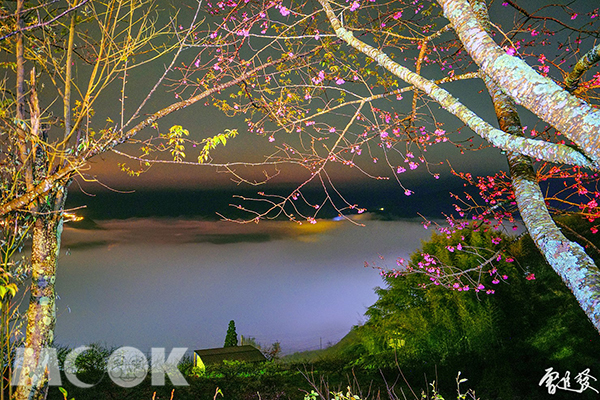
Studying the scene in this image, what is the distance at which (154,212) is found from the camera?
1720cm

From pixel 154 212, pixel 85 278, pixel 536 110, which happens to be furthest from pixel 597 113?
pixel 154 212

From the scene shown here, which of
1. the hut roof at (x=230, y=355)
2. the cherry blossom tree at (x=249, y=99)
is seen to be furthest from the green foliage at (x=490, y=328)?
the cherry blossom tree at (x=249, y=99)

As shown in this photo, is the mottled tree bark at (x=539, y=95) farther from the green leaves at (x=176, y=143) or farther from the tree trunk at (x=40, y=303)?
the tree trunk at (x=40, y=303)

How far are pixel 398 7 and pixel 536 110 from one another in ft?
9.43

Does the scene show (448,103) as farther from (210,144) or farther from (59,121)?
(59,121)

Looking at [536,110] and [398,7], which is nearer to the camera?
[536,110]

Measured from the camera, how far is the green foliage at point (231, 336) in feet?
51.8

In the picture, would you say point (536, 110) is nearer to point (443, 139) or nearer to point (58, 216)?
point (443, 139)

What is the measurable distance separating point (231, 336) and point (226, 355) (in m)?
3.38

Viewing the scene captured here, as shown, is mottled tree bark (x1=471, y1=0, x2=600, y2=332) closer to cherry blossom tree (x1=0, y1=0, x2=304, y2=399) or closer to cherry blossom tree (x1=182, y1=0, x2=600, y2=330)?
cherry blossom tree (x1=182, y1=0, x2=600, y2=330)

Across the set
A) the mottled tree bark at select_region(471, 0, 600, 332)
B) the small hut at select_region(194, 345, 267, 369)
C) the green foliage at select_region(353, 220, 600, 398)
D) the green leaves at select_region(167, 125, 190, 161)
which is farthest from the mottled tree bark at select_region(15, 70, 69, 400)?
the small hut at select_region(194, 345, 267, 369)

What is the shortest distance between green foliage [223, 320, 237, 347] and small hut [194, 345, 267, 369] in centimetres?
220

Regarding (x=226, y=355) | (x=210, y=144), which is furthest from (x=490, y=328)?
(x=210, y=144)

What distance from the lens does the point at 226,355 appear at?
502 inches
